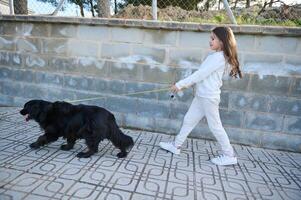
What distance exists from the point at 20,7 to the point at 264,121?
564 centimetres

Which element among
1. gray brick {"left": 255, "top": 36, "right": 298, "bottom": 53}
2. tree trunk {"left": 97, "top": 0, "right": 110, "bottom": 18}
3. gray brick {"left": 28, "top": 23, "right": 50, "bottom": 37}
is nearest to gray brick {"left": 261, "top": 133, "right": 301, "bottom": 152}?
gray brick {"left": 255, "top": 36, "right": 298, "bottom": 53}

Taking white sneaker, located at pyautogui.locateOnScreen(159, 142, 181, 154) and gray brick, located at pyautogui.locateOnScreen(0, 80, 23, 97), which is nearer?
white sneaker, located at pyautogui.locateOnScreen(159, 142, 181, 154)

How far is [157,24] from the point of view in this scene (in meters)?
4.75

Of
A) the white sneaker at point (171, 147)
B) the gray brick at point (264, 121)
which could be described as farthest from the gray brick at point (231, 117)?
the white sneaker at point (171, 147)

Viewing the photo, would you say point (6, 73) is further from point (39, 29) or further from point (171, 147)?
point (171, 147)

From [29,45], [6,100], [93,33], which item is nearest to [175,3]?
[93,33]

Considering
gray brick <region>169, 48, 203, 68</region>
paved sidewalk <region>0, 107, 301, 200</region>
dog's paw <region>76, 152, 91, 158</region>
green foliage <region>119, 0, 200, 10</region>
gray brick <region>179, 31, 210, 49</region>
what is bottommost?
paved sidewalk <region>0, 107, 301, 200</region>

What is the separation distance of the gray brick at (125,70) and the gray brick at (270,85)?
2.00 m

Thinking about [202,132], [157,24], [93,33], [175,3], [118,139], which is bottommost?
[202,132]

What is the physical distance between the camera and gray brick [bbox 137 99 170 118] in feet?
16.4

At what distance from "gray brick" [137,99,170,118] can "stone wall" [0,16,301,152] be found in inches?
0.4

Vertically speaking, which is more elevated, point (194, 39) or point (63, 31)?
point (63, 31)

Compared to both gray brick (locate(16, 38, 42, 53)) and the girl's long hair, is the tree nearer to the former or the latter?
gray brick (locate(16, 38, 42, 53))

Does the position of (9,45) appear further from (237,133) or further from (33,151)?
(237,133)
